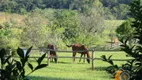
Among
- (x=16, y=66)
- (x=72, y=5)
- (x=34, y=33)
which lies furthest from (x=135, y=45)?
(x=72, y=5)

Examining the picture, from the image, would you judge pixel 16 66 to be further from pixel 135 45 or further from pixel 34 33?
pixel 34 33

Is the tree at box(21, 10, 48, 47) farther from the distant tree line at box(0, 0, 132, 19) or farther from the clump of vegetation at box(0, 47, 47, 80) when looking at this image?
the distant tree line at box(0, 0, 132, 19)

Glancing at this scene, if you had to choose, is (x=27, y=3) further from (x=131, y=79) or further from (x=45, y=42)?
(x=131, y=79)

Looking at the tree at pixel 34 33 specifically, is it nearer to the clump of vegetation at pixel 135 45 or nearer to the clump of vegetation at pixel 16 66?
the clump of vegetation at pixel 135 45

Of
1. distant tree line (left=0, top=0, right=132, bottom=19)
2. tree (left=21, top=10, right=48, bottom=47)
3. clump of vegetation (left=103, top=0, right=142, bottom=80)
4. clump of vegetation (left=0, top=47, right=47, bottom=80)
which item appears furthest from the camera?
distant tree line (left=0, top=0, right=132, bottom=19)

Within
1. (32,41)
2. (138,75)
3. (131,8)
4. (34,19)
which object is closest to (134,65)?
(138,75)

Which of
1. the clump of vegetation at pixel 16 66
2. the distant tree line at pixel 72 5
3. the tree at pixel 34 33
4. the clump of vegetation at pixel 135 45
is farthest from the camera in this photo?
the distant tree line at pixel 72 5

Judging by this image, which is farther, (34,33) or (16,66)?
(34,33)

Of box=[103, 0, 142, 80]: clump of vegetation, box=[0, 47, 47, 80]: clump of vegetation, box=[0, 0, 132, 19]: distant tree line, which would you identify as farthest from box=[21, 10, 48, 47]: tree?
box=[0, 0, 132, 19]: distant tree line

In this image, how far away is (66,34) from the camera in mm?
33438

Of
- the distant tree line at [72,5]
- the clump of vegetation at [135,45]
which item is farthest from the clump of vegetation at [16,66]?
the distant tree line at [72,5]

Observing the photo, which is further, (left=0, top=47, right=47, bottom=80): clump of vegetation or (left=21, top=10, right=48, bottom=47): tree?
(left=21, top=10, right=48, bottom=47): tree

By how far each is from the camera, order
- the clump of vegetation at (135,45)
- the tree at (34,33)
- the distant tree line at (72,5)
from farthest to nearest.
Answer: the distant tree line at (72,5), the tree at (34,33), the clump of vegetation at (135,45)

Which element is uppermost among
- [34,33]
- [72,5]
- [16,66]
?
[72,5]
